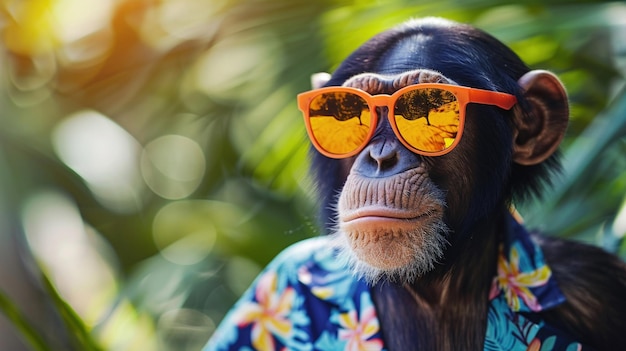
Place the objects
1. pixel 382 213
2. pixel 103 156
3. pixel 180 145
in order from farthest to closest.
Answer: pixel 180 145
pixel 103 156
pixel 382 213

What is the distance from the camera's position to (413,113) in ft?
4.30

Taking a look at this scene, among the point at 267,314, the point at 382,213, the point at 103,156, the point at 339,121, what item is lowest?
the point at 103,156

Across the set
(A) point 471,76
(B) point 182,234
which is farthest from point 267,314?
(B) point 182,234

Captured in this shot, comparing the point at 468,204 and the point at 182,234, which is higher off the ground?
the point at 468,204

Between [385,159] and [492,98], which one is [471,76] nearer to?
[492,98]

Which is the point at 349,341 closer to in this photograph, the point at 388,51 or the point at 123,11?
the point at 388,51

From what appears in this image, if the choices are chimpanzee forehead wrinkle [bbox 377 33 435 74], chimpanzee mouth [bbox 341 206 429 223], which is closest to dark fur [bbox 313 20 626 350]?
chimpanzee forehead wrinkle [bbox 377 33 435 74]

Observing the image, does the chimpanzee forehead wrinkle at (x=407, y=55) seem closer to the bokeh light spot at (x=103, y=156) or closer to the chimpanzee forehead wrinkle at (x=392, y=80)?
the chimpanzee forehead wrinkle at (x=392, y=80)

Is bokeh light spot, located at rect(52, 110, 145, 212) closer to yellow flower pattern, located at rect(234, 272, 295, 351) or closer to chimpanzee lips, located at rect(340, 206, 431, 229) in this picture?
yellow flower pattern, located at rect(234, 272, 295, 351)

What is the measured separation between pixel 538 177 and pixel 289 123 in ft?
2.91

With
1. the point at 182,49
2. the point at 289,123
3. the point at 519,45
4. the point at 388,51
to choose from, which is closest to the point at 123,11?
the point at 182,49

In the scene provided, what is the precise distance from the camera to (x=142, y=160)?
316 centimetres

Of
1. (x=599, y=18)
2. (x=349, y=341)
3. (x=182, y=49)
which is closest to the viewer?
(x=349, y=341)

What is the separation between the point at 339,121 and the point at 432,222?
26cm
